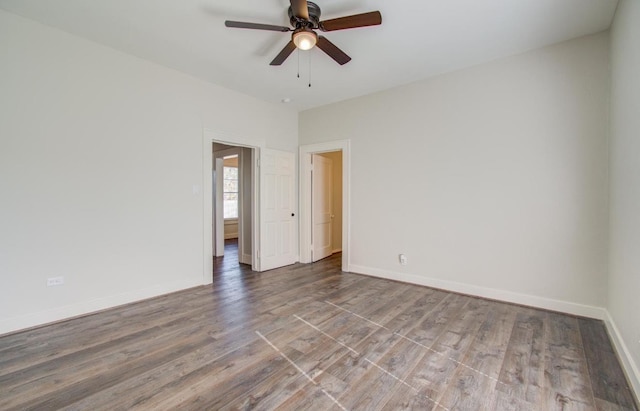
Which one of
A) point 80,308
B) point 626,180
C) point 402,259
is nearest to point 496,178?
point 626,180

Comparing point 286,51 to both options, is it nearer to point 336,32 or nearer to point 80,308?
point 336,32

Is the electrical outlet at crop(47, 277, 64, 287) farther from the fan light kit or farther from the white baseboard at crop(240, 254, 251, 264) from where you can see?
the fan light kit

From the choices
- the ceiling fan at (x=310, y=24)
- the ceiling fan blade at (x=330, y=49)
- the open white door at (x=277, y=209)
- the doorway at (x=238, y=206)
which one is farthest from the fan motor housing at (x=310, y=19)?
the doorway at (x=238, y=206)

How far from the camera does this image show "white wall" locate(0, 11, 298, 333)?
277 centimetres

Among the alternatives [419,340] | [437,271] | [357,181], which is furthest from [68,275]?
[437,271]

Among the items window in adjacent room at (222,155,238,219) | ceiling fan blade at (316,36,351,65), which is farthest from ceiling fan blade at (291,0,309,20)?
window in adjacent room at (222,155,238,219)

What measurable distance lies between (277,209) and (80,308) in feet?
10.1

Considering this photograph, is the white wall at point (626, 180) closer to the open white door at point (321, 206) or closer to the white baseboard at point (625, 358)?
the white baseboard at point (625, 358)

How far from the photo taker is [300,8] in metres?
2.21

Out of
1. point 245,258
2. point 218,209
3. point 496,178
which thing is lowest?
point 245,258

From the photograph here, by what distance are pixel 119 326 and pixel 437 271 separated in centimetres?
391

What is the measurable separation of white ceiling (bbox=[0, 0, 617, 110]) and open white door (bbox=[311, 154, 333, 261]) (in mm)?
2118

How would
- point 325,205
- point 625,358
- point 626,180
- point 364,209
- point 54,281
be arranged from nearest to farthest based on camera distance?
point 625,358 → point 626,180 → point 54,281 → point 364,209 → point 325,205

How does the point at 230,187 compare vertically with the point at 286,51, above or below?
below
